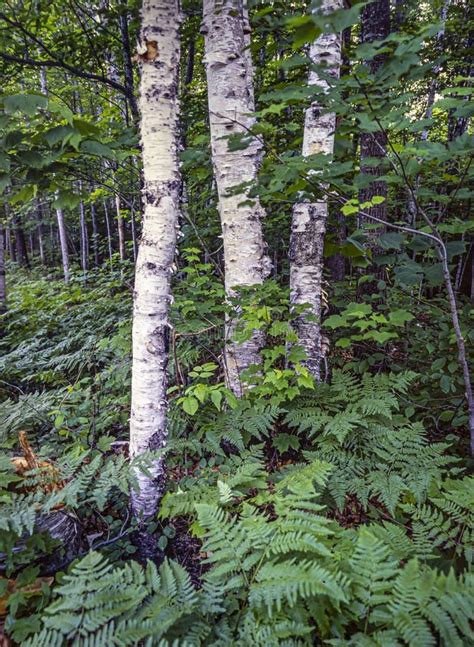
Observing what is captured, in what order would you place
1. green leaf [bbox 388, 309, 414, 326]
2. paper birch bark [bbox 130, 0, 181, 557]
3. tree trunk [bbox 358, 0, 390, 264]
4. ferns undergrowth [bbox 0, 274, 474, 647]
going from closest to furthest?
ferns undergrowth [bbox 0, 274, 474, 647] → paper birch bark [bbox 130, 0, 181, 557] → green leaf [bbox 388, 309, 414, 326] → tree trunk [bbox 358, 0, 390, 264]

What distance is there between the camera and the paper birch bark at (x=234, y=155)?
293 centimetres

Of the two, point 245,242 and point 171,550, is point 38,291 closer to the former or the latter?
point 245,242

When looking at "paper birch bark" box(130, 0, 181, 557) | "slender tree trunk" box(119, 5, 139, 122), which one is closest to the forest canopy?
"paper birch bark" box(130, 0, 181, 557)

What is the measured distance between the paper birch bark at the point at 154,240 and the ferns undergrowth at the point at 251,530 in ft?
0.55

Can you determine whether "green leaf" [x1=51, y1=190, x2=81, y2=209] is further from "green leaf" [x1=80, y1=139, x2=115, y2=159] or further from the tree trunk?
the tree trunk

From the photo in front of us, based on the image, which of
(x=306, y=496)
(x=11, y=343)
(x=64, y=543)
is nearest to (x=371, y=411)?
(x=306, y=496)

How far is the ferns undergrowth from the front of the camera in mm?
1458

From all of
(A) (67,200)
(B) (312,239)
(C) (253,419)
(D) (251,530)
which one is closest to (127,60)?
(A) (67,200)

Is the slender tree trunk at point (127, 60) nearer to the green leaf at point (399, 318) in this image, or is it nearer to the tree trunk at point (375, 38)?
the tree trunk at point (375, 38)

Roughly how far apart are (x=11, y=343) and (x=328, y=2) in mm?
6543

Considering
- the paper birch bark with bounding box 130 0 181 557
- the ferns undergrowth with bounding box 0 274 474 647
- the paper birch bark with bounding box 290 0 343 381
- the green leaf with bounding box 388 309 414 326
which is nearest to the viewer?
the ferns undergrowth with bounding box 0 274 474 647

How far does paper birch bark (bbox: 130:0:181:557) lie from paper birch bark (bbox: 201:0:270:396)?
59cm

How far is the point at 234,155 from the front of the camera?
3059mm

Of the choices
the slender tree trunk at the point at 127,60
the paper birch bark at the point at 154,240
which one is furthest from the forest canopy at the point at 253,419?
the slender tree trunk at the point at 127,60
